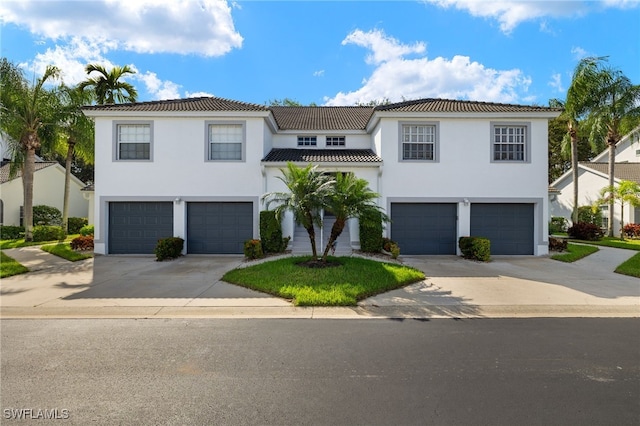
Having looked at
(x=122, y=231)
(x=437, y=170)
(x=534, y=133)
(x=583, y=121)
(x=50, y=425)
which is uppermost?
(x=583, y=121)

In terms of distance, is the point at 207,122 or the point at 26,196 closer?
the point at 207,122

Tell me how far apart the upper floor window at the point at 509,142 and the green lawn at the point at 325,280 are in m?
7.84

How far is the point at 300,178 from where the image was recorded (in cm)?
989

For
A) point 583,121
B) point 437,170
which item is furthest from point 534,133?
point 583,121

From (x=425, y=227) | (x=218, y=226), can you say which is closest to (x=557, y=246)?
→ (x=425, y=227)

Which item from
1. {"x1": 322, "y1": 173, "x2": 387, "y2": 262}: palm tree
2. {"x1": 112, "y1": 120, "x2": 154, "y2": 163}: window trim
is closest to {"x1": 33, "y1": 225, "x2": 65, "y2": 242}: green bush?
{"x1": 112, "y1": 120, "x2": 154, "y2": 163}: window trim

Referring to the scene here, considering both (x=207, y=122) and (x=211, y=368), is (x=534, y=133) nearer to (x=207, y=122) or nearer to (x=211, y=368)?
(x=207, y=122)

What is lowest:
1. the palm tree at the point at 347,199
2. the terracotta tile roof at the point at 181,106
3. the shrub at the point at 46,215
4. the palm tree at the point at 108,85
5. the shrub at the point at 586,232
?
the shrub at the point at 586,232

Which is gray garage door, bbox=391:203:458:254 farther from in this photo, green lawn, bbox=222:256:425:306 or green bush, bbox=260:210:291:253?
green bush, bbox=260:210:291:253

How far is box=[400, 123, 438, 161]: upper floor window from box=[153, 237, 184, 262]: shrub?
1033 cm

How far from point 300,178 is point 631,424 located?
8.15m

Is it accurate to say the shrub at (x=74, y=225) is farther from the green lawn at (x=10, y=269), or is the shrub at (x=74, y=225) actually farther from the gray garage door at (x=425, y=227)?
the gray garage door at (x=425, y=227)

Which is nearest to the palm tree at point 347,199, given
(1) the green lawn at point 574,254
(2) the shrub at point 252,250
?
(2) the shrub at point 252,250

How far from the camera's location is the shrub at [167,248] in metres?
12.9
